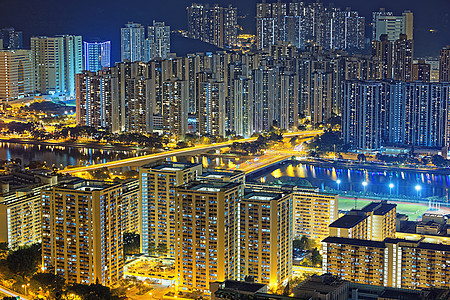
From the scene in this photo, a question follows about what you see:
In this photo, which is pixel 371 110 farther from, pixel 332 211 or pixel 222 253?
pixel 222 253

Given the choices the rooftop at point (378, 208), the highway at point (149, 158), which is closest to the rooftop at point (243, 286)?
the rooftop at point (378, 208)

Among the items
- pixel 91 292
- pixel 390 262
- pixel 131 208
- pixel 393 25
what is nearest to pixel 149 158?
pixel 131 208

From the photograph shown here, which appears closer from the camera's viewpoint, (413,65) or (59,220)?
(59,220)

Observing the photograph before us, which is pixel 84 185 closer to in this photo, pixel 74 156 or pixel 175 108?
pixel 74 156

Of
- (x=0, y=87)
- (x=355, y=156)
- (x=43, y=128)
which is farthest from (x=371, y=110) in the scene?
(x=0, y=87)

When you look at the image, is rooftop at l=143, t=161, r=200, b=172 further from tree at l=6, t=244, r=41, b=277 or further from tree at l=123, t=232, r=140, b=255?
tree at l=6, t=244, r=41, b=277

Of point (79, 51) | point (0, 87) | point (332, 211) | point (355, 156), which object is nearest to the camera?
point (332, 211)
